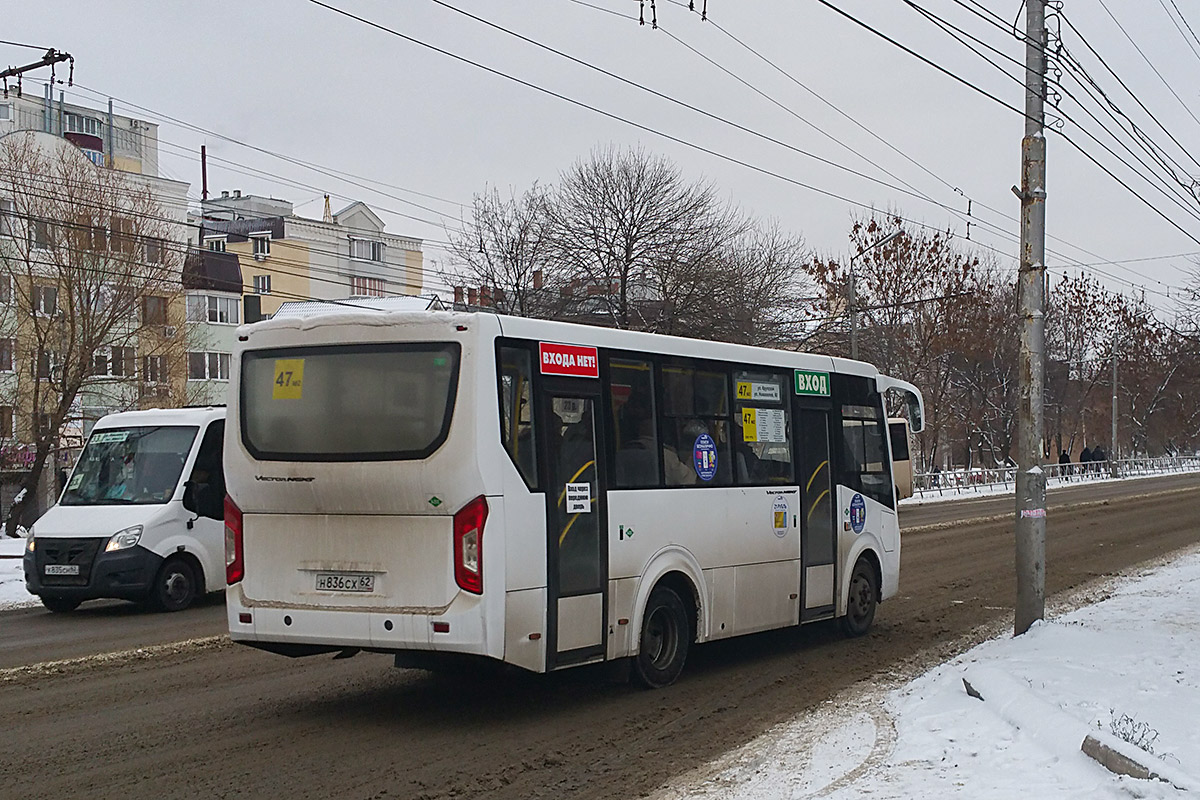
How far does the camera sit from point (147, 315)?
1420 inches

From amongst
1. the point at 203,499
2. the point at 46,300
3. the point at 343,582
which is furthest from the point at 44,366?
the point at 343,582

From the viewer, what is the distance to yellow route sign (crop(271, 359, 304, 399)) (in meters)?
8.88

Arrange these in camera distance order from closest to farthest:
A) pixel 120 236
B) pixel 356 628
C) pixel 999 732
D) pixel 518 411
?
pixel 999 732, pixel 356 628, pixel 518 411, pixel 120 236

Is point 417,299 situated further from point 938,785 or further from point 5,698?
point 938,785

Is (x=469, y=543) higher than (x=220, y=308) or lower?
lower

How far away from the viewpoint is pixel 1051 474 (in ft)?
210

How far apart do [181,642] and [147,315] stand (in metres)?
25.6

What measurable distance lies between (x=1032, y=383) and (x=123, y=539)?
10.3m

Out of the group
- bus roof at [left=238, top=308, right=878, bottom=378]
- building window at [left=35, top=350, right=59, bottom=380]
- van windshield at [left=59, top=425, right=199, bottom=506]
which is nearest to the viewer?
bus roof at [left=238, top=308, right=878, bottom=378]

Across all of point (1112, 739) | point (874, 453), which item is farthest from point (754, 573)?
point (1112, 739)

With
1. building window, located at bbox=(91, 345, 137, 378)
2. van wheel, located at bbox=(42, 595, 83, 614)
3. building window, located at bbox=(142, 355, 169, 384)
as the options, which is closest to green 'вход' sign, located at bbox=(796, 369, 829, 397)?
van wheel, located at bbox=(42, 595, 83, 614)

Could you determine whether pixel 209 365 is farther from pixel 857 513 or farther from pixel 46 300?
pixel 857 513

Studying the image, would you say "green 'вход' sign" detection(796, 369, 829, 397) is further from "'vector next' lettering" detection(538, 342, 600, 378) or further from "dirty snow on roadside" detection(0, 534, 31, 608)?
"dirty snow on roadside" detection(0, 534, 31, 608)

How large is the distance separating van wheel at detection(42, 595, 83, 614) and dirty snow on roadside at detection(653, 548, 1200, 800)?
1001 cm
